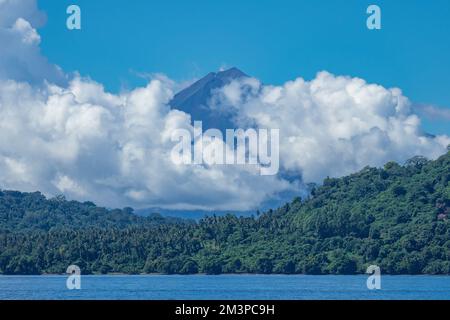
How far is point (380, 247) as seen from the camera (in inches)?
4678

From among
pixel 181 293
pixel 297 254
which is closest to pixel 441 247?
pixel 297 254

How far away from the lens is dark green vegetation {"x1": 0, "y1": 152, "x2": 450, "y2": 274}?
389 ft

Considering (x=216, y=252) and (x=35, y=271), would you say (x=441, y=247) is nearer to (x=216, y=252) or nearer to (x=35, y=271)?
(x=216, y=252)

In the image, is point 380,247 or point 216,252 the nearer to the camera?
point 380,247

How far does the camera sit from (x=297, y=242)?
5015 inches

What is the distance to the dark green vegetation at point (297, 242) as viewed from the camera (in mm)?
118438
